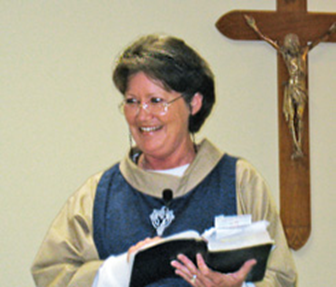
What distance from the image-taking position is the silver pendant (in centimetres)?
191

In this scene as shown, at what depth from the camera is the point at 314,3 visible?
11.5 ft

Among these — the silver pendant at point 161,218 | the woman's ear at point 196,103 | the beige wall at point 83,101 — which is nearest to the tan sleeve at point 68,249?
the silver pendant at point 161,218

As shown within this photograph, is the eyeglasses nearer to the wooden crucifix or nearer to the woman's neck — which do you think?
the woman's neck

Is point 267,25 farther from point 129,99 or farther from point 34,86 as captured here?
point 129,99

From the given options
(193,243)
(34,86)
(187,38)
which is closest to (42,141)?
(34,86)

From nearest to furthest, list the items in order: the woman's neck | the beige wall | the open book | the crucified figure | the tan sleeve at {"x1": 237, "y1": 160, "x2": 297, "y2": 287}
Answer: the open book < the tan sleeve at {"x1": 237, "y1": 160, "x2": 297, "y2": 287} < the woman's neck < the beige wall < the crucified figure

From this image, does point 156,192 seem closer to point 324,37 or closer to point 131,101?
point 131,101

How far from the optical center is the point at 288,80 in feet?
11.0

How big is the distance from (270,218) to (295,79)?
155 centimetres

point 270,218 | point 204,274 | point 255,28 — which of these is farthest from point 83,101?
point 204,274

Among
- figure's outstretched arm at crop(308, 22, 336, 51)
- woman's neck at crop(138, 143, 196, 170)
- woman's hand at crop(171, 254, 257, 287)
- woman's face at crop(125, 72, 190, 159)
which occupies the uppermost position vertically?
figure's outstretched arm at crop(308, 22, 336, 51)

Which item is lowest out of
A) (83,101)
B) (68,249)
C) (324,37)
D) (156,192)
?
(68,249)

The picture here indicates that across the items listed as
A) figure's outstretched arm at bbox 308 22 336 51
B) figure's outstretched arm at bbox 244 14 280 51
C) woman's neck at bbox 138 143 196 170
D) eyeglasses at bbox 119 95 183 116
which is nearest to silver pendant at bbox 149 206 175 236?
woman's neck at bbox 138 143 196 170

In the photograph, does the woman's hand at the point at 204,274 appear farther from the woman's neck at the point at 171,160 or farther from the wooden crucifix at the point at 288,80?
the wooden crucifix at the point at 288,80
